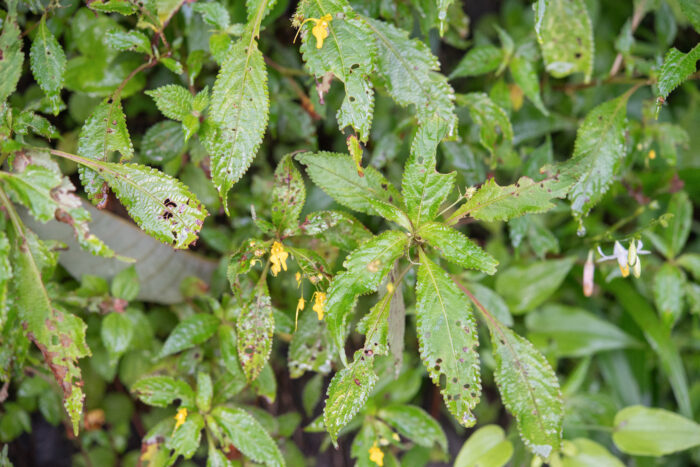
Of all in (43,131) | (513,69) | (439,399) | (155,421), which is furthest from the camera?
(439,399)

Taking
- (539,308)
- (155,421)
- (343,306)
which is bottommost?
(155,421)

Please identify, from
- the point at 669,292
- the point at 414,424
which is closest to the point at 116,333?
the point at 414,424

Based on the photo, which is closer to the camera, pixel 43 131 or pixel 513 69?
pixel 43 131

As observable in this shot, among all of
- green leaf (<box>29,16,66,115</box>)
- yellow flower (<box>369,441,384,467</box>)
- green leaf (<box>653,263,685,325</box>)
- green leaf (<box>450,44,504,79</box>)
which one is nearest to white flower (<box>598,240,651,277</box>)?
green leaf (<box>653,263,685,325</box>)

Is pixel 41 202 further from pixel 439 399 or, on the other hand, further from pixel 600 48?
pixel 600 48

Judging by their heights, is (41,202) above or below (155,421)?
above

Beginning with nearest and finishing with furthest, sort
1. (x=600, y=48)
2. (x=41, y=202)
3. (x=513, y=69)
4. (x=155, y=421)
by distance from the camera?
(x=41, y=202)
(x=513, y=69)
(x=155, y=421)
(x=600, y=48)

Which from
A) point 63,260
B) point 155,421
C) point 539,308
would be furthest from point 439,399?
point 63,260

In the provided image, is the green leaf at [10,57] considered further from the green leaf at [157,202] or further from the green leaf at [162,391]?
the green leaf at [162,391]
